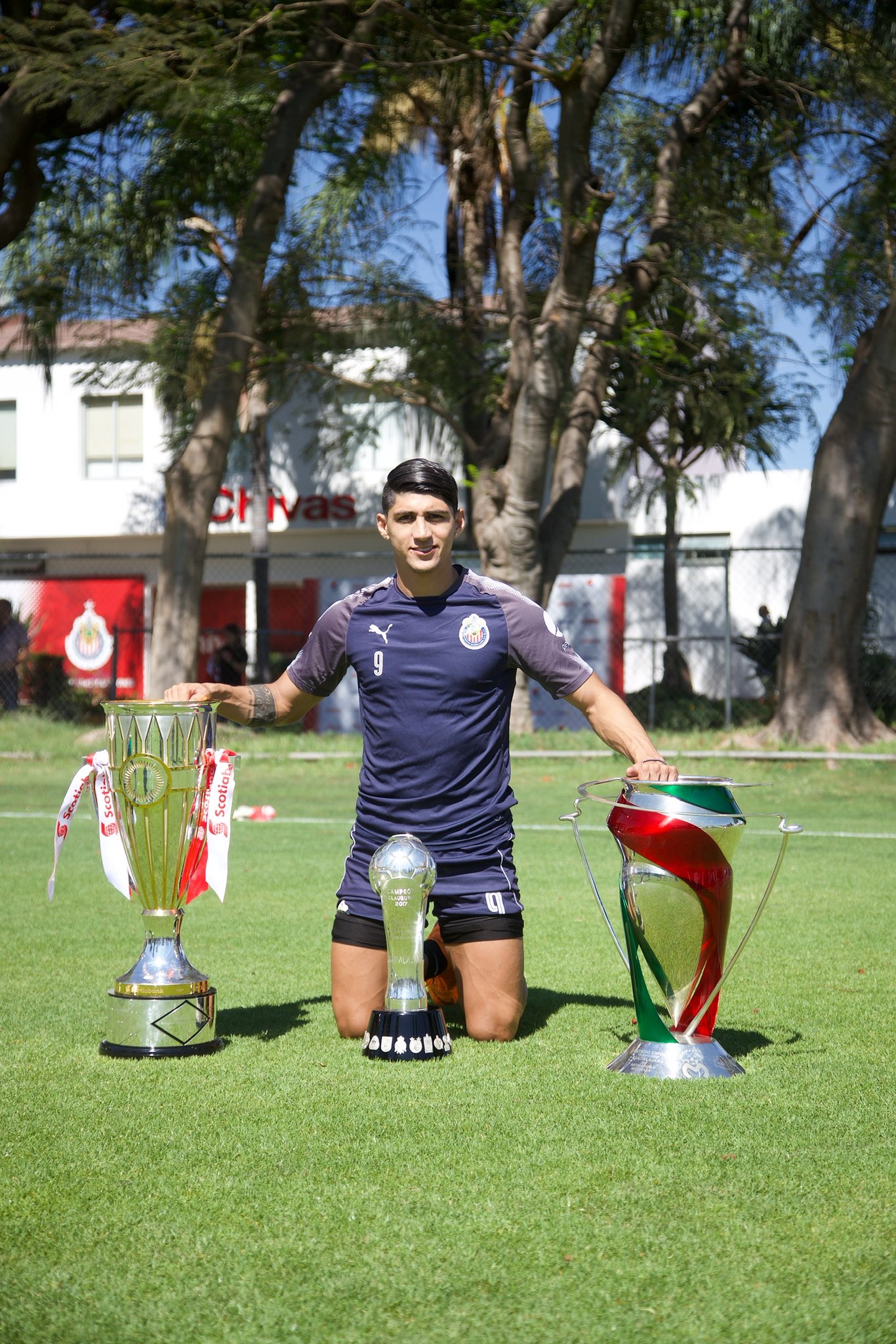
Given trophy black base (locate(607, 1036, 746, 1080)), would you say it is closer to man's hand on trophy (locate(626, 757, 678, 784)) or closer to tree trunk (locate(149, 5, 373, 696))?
man's hand on trophy (locate(626, 757, 678, 784))

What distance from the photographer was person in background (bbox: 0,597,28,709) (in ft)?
59.5

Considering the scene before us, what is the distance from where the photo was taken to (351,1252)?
98.3 inches

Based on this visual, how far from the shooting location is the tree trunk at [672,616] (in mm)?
19859

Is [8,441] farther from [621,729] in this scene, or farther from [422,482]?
[621,729]

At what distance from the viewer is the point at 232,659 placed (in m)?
18.3

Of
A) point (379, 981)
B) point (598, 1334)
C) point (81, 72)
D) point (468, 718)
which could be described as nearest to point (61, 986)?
point (379, 981)

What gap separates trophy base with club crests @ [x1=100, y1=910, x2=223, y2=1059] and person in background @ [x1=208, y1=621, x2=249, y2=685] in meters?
14.0

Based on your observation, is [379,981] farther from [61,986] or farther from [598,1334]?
[598,1334]

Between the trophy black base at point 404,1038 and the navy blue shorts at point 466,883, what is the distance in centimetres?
36

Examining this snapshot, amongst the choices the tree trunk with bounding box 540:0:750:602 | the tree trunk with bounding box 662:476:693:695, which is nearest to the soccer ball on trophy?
the tree trunk with bounding box 540:0:750:602

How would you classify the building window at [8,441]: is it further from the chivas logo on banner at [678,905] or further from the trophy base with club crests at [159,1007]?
the chivas logo on banner at [678,905]

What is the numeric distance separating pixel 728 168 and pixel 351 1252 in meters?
16.7

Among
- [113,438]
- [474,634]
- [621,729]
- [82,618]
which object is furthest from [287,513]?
[621,729]

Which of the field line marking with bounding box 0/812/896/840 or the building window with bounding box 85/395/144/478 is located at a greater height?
the building window with bounding box 85/395/144/478
